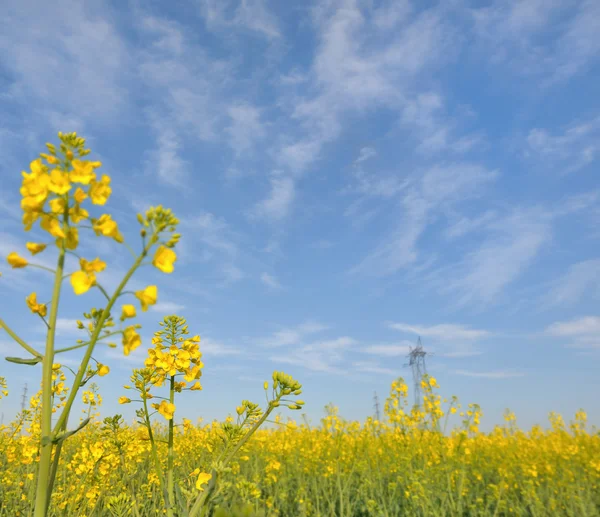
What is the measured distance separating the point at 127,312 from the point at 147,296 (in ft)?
0.26

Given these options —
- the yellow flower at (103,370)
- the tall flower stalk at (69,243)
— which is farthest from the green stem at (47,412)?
the yellow flower at (103,370)

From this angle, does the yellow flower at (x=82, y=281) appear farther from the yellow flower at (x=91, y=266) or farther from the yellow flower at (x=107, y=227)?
the yellow flower at (x=107, y=227)

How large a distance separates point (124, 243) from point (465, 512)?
764cm

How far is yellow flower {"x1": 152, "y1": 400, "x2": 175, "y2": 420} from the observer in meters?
2.39

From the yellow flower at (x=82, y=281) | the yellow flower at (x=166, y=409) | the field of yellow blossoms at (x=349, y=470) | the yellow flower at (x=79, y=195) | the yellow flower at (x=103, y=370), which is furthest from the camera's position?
the field of yellow blossoms at (x=349, y=470)

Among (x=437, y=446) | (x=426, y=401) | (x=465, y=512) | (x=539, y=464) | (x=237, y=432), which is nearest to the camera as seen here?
(x=237, y=432)

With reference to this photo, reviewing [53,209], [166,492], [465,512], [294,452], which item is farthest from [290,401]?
[294,452]

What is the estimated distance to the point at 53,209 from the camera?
4.66 feet

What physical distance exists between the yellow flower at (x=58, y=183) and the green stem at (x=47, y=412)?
19 centimetres

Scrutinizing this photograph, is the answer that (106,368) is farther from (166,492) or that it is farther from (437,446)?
(437,446)

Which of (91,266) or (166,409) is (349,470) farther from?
(91,266)

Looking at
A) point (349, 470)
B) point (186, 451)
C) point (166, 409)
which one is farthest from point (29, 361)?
point (349, 470)

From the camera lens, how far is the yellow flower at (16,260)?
1517 mm

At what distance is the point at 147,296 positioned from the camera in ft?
4.69
